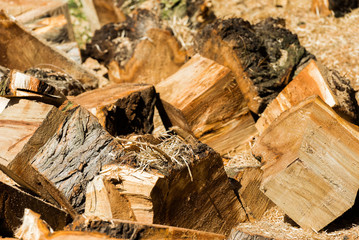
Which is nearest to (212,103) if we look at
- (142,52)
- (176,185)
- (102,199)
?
(176,185)

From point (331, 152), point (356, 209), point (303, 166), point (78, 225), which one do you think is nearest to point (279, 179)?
point (303, 166)

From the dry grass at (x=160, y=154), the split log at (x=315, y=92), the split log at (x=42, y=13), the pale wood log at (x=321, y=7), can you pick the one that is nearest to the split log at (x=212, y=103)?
the split log at (x=315, y=92)

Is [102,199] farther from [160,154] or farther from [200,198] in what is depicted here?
[200,198]

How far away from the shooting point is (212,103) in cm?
310

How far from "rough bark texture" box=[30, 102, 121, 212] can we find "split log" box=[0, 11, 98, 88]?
163 cm

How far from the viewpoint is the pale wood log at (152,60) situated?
3.95 metres

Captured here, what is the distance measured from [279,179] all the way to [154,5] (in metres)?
2.81

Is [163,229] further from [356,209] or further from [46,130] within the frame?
[356,209]

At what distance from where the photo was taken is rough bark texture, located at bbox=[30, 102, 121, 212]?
7.42ft

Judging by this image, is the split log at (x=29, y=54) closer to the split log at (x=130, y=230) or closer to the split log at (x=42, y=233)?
the split log at (x=42, y=233)

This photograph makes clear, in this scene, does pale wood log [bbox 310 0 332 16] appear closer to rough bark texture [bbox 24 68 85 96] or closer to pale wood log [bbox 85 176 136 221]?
rough bark texture [bbox 24 68 85 96]

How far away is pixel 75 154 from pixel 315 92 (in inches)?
72.3

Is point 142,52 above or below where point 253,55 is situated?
above

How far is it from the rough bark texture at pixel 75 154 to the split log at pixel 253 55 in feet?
4.44
